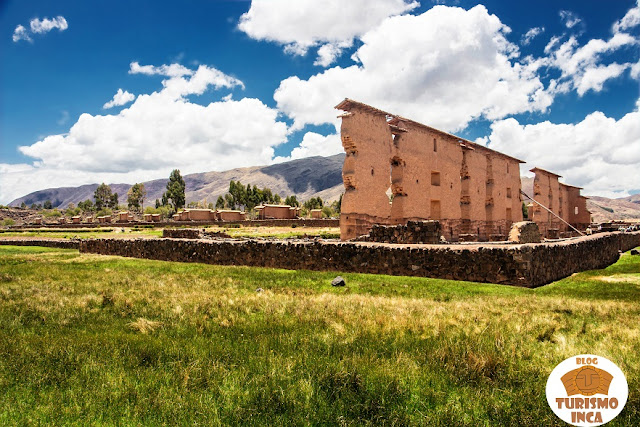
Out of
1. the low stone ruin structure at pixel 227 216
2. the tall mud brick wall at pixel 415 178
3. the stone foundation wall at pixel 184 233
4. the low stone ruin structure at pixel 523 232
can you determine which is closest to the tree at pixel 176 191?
the low stone ruin structure at pixel 227 216

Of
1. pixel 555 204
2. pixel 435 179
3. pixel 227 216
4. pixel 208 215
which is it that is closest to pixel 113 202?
pixel 208 215

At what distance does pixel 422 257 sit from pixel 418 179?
13.7 metres

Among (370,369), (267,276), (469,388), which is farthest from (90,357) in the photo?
(267,276)

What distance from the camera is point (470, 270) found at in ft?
39.5

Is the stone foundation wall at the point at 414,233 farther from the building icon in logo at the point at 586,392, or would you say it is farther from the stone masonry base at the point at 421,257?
the building icon in logo at the point at 586,392

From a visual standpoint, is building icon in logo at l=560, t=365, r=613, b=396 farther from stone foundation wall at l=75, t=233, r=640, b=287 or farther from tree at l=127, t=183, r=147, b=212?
tree at l=127, t=183, r=147, b=212

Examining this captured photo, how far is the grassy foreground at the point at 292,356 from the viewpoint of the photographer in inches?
137

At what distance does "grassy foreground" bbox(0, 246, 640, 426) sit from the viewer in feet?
11.4

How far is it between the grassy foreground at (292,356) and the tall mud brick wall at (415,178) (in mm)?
12705

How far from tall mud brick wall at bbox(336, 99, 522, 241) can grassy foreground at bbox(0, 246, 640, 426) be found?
12705 mm

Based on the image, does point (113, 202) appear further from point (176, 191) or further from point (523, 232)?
point (523, 232)


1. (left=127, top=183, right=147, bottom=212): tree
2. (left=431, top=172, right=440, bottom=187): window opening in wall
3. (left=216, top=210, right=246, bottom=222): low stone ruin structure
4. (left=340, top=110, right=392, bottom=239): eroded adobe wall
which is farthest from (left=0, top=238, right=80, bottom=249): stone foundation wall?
(left=127, top=183, right=147, bottom=212): tree

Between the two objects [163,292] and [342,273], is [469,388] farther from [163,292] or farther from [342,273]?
[342,273]

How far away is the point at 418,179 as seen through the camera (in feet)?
84.1
